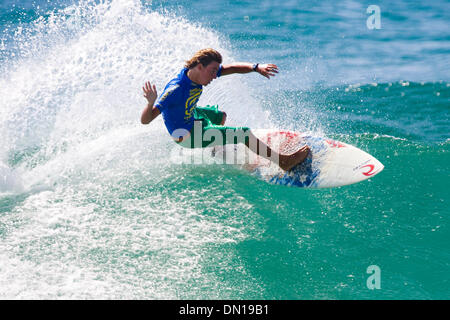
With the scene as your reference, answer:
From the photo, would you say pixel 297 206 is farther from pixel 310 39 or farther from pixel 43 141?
pixel 310 39

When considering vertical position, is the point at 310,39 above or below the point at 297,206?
above

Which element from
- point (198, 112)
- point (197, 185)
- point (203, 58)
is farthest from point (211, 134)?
point (203, 58)

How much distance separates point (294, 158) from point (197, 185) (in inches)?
64.2

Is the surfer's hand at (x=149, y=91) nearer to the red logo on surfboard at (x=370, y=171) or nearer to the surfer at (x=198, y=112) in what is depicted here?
the surfer at (x=198, y=112)

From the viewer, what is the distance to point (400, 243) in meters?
6.25

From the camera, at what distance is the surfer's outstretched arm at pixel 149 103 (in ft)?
19.6

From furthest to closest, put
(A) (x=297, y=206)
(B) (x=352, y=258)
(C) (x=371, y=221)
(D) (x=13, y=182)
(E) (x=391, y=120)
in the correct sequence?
(E) (x=391, y=120) → (D) (x=13, y=182) → (A) (x=297, y=206) → (C) (x=371, y=221) → (B) (x=352, y=258)

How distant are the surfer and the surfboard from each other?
0.50 feet

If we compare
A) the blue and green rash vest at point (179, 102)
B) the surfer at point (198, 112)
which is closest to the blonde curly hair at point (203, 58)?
the surfer at point (198, 112)

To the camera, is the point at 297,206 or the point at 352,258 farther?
the point at 297,206

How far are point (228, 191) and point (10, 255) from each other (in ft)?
10.7
